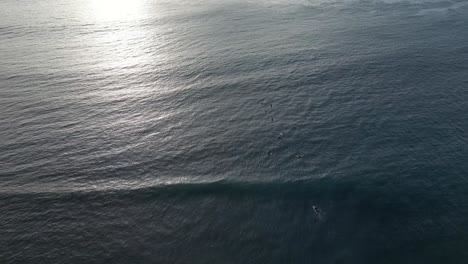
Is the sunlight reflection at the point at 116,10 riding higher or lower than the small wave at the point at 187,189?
higher

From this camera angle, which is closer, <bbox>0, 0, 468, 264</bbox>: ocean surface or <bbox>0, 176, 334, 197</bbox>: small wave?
<bbox>0, 0, 468, 264</bbox>: ocean surface

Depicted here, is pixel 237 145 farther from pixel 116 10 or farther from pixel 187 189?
pixel 116 10

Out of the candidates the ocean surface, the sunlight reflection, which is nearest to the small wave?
the ocean surface

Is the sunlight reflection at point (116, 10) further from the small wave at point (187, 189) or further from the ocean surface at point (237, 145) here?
the small wave at point (187, 189)

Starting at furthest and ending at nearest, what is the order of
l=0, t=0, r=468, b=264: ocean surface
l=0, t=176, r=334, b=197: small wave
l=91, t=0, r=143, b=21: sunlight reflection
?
l=91, t=0, r=143, b=21: sunlight reflection, l=0, t=176, r=334, b=197: small wave, l=0, t=0, r=468, b=264: ocean surface

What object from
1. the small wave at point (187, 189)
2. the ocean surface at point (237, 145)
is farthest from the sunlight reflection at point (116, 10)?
the small wave at point (187, 189)

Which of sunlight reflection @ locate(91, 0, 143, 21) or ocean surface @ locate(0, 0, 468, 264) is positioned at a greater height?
sunlight reflection @ locate(91, 0, 143, 21)

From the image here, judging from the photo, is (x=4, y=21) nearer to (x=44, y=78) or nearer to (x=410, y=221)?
(x=44, y=78)

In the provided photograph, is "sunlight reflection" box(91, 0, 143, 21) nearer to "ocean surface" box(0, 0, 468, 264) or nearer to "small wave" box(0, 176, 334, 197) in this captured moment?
"ocean surface" box(0, 0, 468, 264)
